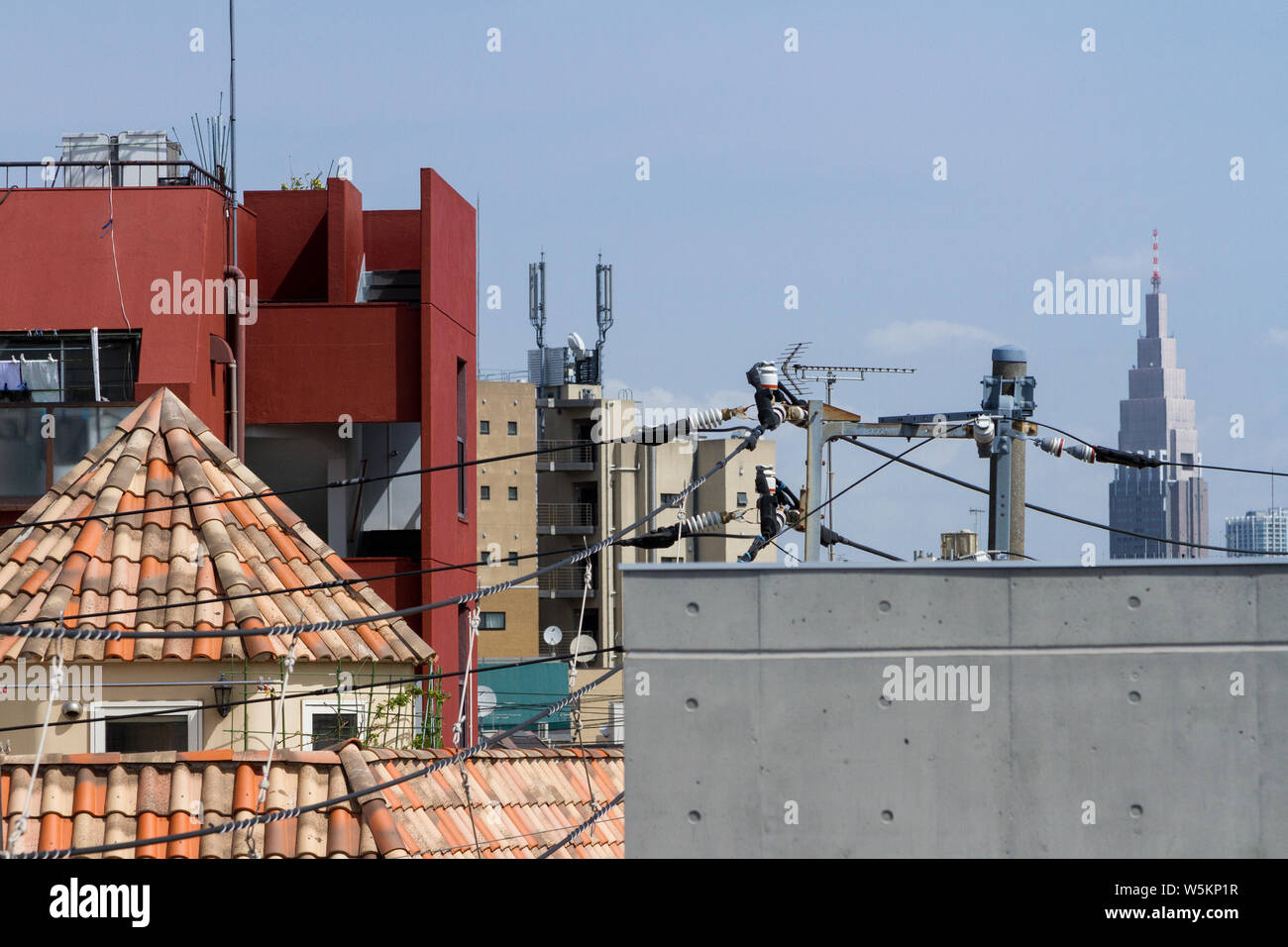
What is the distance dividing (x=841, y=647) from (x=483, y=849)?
19.5 feet

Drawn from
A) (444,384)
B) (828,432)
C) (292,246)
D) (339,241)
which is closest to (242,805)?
(828,432)

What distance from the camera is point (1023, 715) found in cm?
754

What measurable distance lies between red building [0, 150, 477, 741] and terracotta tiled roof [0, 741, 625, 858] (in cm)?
831

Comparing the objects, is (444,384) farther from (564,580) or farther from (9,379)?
(564,580)

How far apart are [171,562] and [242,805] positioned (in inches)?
133

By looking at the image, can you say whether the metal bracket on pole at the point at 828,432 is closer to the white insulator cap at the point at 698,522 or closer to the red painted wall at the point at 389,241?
the white insulator cap at the point at 698,522

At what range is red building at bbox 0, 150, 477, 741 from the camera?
73.2 ft

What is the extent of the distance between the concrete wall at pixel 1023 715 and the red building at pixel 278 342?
13801mm

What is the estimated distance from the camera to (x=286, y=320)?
24.2 meters

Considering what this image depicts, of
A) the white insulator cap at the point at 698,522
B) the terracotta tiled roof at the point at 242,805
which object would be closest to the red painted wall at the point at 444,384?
the terracotta tiled roof at the point at 242,805

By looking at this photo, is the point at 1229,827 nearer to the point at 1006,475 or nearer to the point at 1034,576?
the point at 1034,576

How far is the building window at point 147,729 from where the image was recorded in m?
13.8
